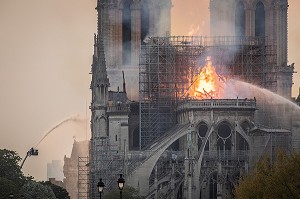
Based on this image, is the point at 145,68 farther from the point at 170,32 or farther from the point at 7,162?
the point at 7,162

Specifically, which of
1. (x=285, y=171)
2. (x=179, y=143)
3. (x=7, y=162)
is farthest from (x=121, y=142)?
(x=285, y=171)

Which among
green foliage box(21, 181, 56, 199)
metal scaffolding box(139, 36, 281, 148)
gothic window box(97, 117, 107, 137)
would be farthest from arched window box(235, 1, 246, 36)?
green foliage box(21, 181, 56, 199)

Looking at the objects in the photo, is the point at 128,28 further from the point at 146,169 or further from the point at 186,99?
the point at 146,169

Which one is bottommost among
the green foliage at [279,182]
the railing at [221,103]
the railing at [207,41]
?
the green foliage at [279,182]

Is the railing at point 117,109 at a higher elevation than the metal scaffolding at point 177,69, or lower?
lower

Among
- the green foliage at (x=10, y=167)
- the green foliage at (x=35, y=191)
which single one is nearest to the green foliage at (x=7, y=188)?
the green foliage at (x=35, y=191)

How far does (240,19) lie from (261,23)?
2569 millimetres

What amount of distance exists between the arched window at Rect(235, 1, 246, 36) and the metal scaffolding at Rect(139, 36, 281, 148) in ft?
14.7

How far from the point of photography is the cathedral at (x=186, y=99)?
17212 centimetres

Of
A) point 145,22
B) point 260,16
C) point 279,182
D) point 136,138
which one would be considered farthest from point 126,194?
point 279,182

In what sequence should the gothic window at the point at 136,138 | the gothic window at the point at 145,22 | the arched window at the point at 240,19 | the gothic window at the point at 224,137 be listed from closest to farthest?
the gothic window at the point at 224,137, the gothic window at the point at 136,138, the gothic window at the point at 145,22, the arched window at the point at 240,19

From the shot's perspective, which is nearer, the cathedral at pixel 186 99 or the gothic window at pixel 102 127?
the cathedral at pixel 186 99

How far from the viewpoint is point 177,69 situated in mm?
183250

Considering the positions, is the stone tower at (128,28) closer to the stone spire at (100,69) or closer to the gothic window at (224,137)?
the stone spire at (100,69)
